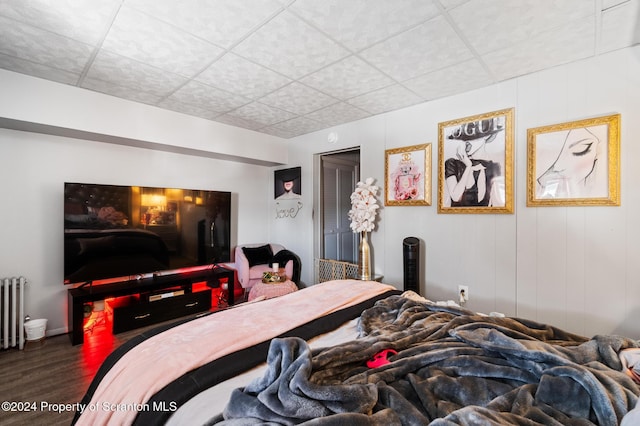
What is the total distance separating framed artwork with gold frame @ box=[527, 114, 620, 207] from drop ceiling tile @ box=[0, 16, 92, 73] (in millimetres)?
3602

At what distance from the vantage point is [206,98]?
289cm

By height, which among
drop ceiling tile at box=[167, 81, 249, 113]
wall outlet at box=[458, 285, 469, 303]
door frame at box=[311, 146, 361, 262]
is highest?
drop ceiling tile at box=[167, 81, 249, 113]

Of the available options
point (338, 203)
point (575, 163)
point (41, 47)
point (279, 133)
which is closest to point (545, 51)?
point (575, 163)

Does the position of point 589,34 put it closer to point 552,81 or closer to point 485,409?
point 552,81

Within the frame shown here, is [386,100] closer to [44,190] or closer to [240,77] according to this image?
[240,77]

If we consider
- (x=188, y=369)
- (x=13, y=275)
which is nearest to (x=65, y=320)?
(x=13, y=275)

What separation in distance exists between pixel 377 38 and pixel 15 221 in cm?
372

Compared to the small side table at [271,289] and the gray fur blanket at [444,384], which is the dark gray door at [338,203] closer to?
the small side table at [271,289]

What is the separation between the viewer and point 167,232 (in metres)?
3.40

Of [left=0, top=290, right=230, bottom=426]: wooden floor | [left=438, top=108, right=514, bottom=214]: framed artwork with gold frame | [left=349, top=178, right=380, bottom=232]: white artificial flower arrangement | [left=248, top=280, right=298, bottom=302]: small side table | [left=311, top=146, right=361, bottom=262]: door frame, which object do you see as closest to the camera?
[left=0, top=290, right=230, bottom=426]: wooden floor

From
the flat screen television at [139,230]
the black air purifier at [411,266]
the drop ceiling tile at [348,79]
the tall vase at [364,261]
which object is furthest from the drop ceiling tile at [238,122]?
the black air purifier at [411,266]

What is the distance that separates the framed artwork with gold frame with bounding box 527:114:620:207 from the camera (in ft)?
6.64

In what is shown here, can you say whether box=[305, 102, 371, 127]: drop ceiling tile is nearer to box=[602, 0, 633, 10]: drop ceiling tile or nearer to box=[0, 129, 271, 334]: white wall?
box=[602, 0, 633, 10]: drop ceiling tile

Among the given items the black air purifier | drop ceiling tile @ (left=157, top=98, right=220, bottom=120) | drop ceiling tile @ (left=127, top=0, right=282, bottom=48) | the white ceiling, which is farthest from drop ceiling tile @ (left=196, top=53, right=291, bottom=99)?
the black air purifier
